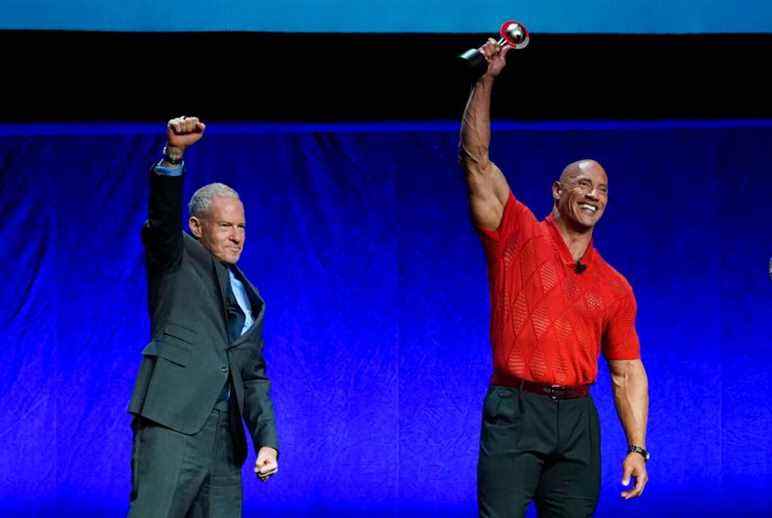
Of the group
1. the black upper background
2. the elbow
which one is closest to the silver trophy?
the elbow

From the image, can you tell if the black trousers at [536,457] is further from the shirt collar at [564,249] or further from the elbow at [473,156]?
the elbow at [473,156]

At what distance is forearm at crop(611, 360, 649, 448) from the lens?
9.45ft

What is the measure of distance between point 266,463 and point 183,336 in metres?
0.38

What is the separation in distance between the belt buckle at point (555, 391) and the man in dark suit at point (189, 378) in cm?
70

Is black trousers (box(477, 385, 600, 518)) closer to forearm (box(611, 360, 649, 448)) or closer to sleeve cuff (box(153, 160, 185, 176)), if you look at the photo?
forearm (box(611, 360, 649, 448))

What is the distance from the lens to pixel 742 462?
4891 millimetres

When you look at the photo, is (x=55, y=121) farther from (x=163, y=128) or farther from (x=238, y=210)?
(x=238, y=210)

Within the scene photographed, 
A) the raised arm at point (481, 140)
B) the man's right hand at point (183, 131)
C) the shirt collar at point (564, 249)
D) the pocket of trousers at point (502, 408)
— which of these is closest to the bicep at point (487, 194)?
the raised arm at point (481, 140)

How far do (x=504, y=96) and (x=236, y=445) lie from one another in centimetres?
226

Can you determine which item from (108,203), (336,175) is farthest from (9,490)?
(336,175)

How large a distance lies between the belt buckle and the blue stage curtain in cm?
223

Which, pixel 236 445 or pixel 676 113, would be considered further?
pixel 676 113

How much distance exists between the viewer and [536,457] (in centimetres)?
264

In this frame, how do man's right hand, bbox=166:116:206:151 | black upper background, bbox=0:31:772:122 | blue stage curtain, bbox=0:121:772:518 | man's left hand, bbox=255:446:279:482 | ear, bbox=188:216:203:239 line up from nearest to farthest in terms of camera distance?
man's right hand, bbox=166:116:206:151 → man's left hand, bbox=255:446:279:482 → ear, bbox=188:216:203:239 → black upper background, bbox=0:31:772:122 → blue stage curtain, bbox=0:121:772:518
